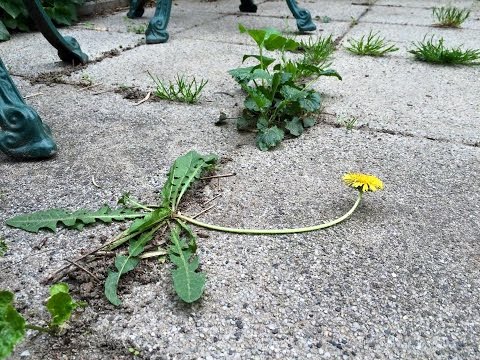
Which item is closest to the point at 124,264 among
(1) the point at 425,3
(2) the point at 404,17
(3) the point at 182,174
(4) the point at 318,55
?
(3) the point at 182,174

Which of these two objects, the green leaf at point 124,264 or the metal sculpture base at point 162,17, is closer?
the green leaf at point 124,264

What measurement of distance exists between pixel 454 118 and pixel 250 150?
745 millimetres

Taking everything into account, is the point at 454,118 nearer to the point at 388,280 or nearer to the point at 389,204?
the point at 389,204

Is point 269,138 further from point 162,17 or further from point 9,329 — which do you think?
point 162,17

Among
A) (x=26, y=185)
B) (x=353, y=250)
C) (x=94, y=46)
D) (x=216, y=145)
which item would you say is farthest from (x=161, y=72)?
(x=353, y=250)

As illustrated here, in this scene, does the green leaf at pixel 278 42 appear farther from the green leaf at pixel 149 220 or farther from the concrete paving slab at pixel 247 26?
the concrete paving slab at pixel 247 26

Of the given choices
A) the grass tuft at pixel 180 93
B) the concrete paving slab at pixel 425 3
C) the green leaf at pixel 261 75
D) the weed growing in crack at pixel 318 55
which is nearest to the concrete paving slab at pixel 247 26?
the weed growing in crack at pixel 318 55

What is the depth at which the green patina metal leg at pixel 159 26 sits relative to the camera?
8.25 feet

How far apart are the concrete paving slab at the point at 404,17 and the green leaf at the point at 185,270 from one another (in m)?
2.84

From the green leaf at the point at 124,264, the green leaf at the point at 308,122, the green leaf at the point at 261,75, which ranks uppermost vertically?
the green leaf at the point at 261,75

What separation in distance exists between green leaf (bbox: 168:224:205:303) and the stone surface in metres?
0.02

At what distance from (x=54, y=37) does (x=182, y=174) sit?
1.22 m

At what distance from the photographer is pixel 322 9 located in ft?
12.3

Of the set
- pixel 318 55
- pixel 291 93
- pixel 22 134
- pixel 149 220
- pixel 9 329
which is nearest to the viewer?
pixel 9 329
